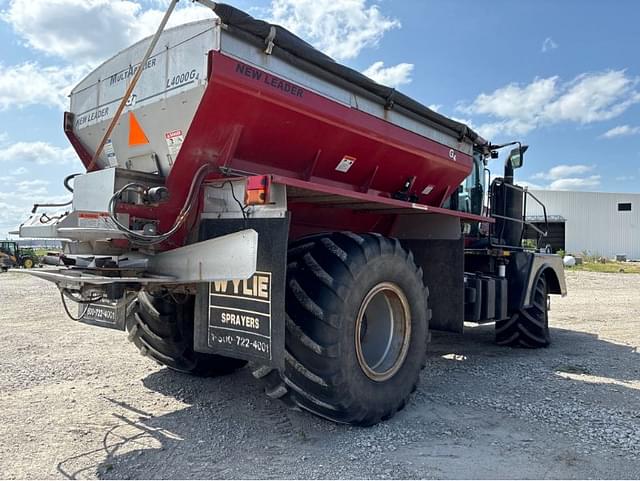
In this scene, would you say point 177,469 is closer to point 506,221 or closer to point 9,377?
point 9,377

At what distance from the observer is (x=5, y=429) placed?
3.66 metres

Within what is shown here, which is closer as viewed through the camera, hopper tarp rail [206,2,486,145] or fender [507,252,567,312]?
hopper tarp rail [206,2,486,145]

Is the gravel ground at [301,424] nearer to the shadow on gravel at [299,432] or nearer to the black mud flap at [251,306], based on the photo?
the shadow on gravel at [299,432]

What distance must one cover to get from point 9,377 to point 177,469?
2.98 meters

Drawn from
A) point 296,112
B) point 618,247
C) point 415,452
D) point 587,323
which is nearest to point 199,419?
point 415,452

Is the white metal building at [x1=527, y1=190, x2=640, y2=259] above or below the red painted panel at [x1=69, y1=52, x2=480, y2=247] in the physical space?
above

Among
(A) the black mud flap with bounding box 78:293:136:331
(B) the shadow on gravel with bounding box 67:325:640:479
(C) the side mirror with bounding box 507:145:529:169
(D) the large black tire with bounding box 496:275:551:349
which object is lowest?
(B) the shadow on gravel with bounding box 67:325:640:479

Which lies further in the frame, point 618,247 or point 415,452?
point 618,247

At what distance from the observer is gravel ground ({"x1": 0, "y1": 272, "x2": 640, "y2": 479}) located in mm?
3096

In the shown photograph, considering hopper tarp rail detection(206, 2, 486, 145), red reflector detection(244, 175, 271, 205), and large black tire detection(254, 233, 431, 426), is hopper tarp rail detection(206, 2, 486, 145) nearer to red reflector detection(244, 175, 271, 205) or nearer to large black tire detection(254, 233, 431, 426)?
red reflector detection(244, 175, 271, 205)

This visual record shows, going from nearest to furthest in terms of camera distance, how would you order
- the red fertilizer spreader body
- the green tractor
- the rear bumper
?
the rear bumper → the red fertilizer spreader body → the green tractor

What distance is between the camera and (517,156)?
7062 mm

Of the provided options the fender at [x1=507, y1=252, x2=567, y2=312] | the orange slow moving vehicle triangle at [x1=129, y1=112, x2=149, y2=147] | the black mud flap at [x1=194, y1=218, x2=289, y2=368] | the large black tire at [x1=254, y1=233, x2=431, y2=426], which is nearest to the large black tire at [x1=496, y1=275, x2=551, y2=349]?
the fender at [x1=507, y1=252, x2=567, y2=312]

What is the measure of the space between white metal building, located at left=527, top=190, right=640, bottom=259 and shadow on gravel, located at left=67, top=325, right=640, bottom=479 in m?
42.9
